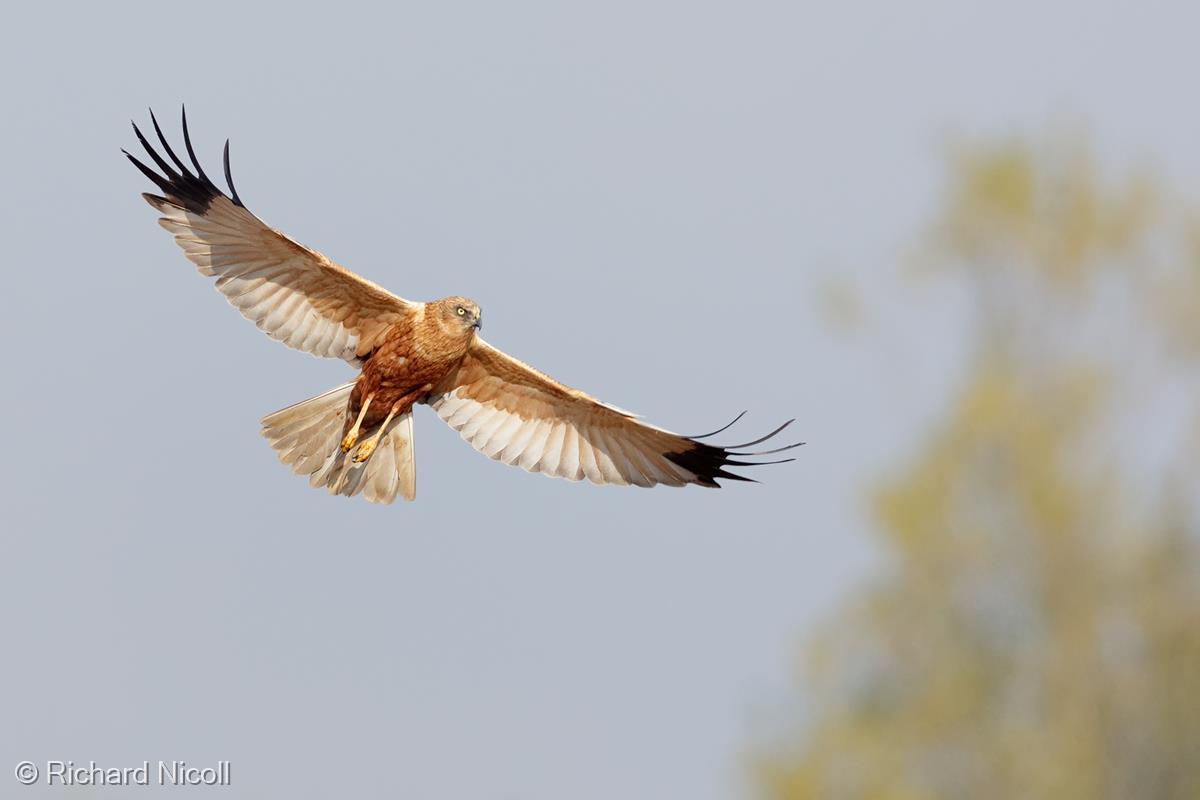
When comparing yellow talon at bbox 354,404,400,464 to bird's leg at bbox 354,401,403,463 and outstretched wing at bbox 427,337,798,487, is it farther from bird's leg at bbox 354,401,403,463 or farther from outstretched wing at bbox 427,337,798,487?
outstretched wing at bbox 427,337,798,487

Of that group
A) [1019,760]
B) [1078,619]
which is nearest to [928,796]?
[1019,760]

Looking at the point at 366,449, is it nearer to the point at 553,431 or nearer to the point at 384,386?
the point at 384,386

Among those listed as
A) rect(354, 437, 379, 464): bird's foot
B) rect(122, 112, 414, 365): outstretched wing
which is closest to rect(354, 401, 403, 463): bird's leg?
rect(354, 437, 379, 464): bird's foot

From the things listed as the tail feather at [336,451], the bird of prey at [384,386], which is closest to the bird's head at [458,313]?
the bird of prey at [384,386]

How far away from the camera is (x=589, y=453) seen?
34.9 feet

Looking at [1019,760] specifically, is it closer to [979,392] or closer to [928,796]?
[928,796]

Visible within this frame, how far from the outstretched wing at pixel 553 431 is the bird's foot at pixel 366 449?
20.2 inches

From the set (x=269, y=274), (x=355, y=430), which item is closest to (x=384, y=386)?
(x=355, y=430)

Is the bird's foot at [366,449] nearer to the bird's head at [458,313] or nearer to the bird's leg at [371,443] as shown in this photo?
the bird's leg at [371,443]

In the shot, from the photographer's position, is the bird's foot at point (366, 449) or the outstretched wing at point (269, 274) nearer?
the outstretched wing at point (269, 274)

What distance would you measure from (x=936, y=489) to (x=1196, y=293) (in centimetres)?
213

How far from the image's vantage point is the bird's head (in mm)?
10031

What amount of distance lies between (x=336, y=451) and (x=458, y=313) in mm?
1027

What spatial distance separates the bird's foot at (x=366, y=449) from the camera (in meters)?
10.3
